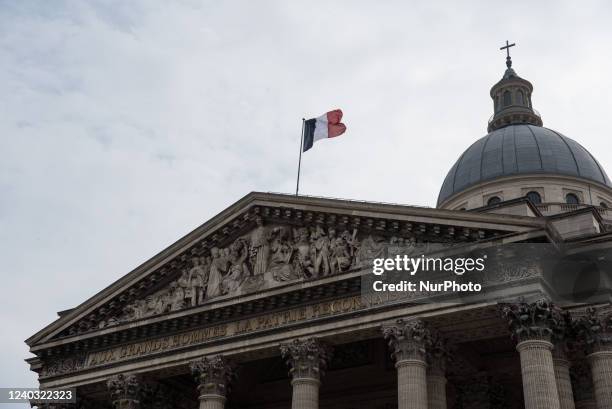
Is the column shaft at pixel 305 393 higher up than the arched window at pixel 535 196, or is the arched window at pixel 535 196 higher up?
the arched window at pixel 535 196

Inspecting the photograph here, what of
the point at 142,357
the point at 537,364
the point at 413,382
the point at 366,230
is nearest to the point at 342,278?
the point at 366,230

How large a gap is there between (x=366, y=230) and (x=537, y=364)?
8116 mm

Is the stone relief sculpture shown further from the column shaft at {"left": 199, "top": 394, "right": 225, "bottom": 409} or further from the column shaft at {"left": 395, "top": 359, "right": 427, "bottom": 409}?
the column shaft at {"left": 395, "top": 359, "right": 427, "bottom": 409}

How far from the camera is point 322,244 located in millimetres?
30719

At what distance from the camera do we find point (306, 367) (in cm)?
2872

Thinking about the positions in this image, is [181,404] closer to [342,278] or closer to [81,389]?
[81,389]

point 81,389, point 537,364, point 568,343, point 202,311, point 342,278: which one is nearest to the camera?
point 537,364

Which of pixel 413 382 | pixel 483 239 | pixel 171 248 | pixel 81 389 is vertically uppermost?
pixel 171 248

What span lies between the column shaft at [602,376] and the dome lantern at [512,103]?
3940 cm

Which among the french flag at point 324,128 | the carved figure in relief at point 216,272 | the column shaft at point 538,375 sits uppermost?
the french flag at point 324,128

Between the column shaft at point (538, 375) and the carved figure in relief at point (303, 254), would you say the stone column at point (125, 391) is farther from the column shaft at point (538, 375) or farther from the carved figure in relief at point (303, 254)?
the column shaft at point (538, 375)

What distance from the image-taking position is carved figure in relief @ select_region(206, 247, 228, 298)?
107ft

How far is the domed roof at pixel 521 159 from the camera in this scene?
179ft

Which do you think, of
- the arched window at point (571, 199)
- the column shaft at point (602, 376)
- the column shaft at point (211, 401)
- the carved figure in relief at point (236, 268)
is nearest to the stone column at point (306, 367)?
the column shaft at point (211, 401)
